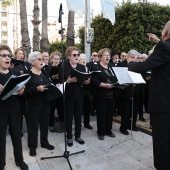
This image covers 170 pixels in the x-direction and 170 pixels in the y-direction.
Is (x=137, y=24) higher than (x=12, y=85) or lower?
higher

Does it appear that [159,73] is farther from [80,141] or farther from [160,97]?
[80,141]

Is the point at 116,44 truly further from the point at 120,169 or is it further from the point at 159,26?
the point at 120,169

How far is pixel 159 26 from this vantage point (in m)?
11.5

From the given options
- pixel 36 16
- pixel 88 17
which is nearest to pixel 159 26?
pixel 88 17

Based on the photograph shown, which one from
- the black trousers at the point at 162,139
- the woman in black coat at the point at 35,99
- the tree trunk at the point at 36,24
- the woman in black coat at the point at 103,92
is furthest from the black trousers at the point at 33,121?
the tree trunk at the point at 36,24

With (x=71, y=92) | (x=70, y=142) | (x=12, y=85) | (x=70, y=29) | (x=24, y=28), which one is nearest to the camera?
(x=12, y=85)

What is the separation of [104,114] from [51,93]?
155 cm

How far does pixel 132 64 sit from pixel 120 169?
1842 millimetres

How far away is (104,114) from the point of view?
5137 millimetres

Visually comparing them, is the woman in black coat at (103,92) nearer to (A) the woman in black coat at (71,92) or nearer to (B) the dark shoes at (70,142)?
(A) the woman in black coat at (71,92)

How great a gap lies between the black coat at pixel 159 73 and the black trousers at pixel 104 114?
2059 mm

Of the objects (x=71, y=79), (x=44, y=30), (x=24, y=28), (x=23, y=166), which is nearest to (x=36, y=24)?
(x=24, y=28)

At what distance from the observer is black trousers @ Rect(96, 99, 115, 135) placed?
5090 millimetres

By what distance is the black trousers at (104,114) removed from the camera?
200 inches
